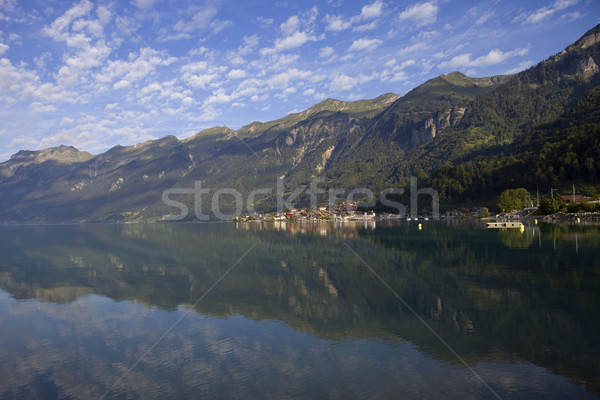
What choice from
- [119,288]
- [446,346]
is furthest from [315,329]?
[119,288]

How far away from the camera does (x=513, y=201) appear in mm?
104438

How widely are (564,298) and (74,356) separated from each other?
21356 mm

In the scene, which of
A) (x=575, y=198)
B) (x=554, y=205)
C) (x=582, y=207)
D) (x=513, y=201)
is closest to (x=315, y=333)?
(x=582, y=207)

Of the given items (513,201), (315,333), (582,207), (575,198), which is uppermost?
(575,198)

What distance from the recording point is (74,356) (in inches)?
578

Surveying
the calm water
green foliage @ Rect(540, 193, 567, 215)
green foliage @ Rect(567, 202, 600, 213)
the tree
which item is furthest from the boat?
the calm water

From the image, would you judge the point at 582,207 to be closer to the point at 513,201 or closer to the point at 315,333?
the point at 513,201

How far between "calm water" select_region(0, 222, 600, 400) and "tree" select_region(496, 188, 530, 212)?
78125 mm

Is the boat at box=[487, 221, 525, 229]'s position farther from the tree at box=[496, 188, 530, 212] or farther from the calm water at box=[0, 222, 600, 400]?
the calm water at box=[0, 222, 600, 400]

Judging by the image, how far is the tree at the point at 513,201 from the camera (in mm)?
103750

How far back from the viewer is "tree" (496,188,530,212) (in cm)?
10375

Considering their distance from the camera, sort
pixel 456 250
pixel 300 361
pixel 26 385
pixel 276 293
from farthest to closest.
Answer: pixel 456 250 < pixel 276 293 < pixel 300 361 < pixel 26 385

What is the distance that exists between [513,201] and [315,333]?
103 m

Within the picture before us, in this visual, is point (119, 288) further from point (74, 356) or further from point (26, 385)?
point (26, 385)
